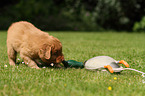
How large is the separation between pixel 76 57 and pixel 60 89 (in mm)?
2212

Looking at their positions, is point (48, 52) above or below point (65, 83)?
above

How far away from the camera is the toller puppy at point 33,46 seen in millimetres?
3393

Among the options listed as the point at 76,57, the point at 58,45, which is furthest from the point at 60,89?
the point at 76,57

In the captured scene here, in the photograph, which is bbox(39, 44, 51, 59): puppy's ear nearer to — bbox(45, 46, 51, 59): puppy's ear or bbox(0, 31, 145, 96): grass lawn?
bbox(45, 46, 51, 59): puppy's ear

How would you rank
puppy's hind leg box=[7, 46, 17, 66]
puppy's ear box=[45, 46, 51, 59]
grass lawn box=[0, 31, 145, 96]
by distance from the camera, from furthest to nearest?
1. puppy's hind leg box=[7, 46, 17, 66]
2. puppy's ear box=[45, 46, 51, 59]
3. grass lawn box=[0, 31, 145, 96]

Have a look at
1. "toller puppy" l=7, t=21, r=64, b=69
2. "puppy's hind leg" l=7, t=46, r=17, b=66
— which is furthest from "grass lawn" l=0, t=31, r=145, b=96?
"puppy's hind leg" l=7, t=46, r=17, b=66

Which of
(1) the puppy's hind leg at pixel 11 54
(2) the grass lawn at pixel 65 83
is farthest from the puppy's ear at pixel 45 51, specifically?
(1) the puppy's hind leg at pixel 11 54

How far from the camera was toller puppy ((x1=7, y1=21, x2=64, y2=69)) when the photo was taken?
3.39m

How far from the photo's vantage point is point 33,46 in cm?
346

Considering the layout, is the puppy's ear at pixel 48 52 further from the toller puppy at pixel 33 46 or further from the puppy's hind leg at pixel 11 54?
the puppy's hind leg at pixel 11 54

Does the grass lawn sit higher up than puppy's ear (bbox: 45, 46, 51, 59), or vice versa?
puppy's ear (bbox: 45, 46, 51, 59)

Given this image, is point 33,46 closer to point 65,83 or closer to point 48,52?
point 48,52

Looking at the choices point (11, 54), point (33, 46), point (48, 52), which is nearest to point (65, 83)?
point (48, 52)

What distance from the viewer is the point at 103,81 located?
2.74 meters
